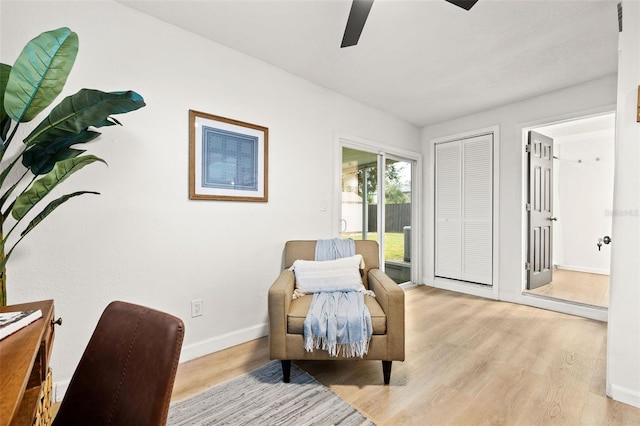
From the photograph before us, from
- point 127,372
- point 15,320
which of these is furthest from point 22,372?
point 15,320

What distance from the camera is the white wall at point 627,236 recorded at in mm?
1604

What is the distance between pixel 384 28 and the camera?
6.78 ft

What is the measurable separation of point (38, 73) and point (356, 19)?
1.51m

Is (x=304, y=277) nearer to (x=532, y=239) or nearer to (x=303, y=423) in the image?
(x=303, y=423)

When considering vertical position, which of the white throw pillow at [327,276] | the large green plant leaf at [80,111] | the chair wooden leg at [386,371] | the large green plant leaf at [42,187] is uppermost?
the large green plant leaf at [80,111]

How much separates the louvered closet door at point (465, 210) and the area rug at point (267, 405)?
2889mm

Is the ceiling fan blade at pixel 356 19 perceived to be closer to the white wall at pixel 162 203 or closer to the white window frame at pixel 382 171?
the white wall at pixel 162 203

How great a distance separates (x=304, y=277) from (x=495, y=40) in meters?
2.38

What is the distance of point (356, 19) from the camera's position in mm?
1593

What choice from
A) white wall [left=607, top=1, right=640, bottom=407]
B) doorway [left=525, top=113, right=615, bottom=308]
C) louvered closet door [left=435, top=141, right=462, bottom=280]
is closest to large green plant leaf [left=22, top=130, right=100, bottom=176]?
white wall [left=607, top=1, right=640, bottom=407]

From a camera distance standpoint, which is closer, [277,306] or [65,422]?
[65,422]

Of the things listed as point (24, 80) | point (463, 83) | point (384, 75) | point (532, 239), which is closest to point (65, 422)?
point (24, 80)

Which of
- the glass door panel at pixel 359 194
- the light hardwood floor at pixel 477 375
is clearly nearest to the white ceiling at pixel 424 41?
the glass door panel at pixel 359 194

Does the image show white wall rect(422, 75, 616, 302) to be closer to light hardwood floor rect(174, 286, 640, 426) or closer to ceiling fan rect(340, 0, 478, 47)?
light hardwood floor rect(174, 286, 640, 426)
